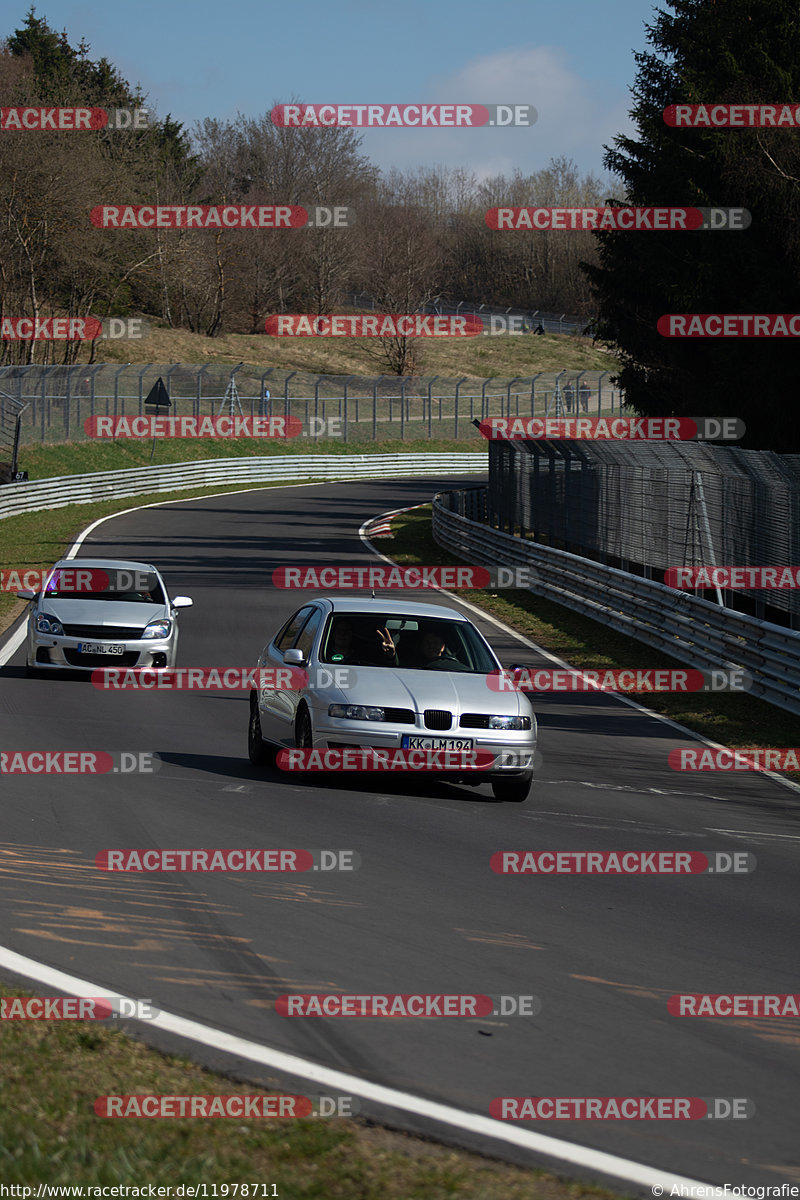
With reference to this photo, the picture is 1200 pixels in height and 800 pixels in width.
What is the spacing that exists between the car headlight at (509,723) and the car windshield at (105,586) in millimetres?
8581

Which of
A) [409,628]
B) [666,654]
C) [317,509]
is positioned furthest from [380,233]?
[409,628]

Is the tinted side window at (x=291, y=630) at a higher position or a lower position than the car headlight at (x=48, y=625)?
higher

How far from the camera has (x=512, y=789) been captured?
1120 cm

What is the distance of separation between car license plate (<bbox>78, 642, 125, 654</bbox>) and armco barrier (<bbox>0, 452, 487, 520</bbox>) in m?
26.0

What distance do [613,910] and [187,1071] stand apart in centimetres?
349

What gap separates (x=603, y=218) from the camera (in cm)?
3741

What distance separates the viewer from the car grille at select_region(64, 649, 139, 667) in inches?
693

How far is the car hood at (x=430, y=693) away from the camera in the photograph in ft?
35.9

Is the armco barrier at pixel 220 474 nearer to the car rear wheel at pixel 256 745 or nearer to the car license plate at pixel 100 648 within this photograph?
the car license plate at pixel 100 648

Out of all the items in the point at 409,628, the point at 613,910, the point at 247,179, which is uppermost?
the point at 247,179

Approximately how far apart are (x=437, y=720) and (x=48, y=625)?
26.9 ft

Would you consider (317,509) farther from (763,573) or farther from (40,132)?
(763,573)

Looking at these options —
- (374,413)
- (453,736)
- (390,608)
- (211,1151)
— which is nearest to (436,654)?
(390,608)

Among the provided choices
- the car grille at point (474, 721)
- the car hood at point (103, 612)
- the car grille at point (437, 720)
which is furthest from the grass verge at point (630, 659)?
the car hood at point (103, 612)
